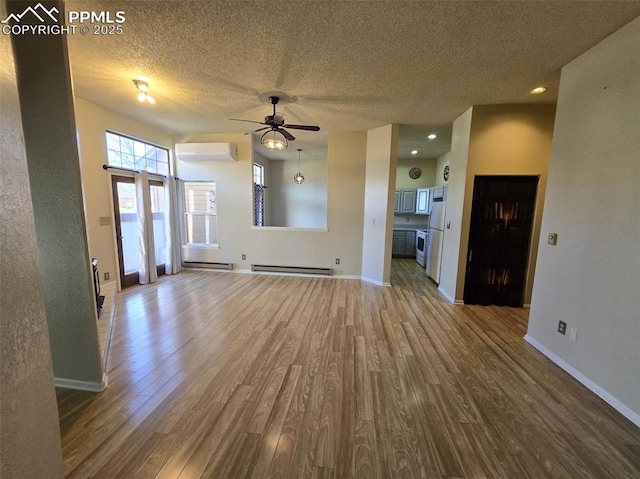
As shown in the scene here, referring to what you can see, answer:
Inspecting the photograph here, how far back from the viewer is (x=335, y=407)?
187cm

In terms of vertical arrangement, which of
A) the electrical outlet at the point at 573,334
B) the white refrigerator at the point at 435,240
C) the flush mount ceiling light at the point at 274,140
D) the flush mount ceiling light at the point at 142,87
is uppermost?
the flush mount ceiling light at the point at 142,87

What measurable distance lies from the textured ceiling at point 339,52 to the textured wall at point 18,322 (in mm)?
1601

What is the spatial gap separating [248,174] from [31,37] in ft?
12.5

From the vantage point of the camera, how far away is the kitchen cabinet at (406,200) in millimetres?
7273

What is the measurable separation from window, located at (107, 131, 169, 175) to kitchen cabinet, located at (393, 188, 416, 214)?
592 centimetres

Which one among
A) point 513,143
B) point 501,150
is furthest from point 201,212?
point 513,143

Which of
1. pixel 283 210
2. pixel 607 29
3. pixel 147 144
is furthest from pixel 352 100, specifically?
pixel 283 210

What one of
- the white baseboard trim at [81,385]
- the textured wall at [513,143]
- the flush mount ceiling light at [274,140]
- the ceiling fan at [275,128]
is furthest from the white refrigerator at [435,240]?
the white baseboard trim at [81,385]

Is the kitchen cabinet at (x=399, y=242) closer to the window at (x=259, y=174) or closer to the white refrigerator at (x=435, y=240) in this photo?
the white refrigerator at (x=435, y=240)

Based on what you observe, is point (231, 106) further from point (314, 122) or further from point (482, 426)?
point (482, 426)

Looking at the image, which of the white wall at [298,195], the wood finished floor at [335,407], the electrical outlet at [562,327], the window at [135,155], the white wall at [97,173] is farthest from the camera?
the white wall at [298,195]

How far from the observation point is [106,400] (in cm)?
191

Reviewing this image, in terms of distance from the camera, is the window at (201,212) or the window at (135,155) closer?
the window at (135,155)

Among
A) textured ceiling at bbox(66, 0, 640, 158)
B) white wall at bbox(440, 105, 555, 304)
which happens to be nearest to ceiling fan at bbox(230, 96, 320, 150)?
textured ceiling at bbox(66, 0, 640, 158)
